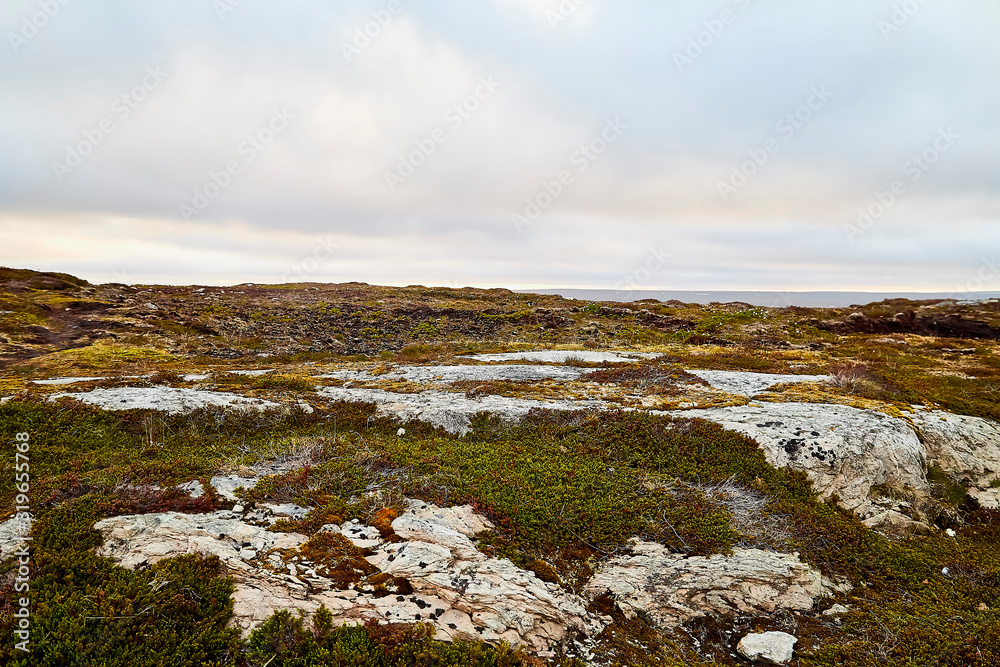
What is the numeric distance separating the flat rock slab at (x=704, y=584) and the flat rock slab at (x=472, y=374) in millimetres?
11703

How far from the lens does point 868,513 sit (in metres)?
10.6

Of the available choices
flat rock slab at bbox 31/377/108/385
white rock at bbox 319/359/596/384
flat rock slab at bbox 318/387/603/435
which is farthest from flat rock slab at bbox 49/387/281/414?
white rock at bbox 319/359/596/384

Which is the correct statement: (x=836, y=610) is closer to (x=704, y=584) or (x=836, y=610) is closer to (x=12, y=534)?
(x=704, y=584)

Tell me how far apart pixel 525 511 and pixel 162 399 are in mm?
13952

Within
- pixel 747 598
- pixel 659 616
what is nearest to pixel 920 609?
pixel 747 598

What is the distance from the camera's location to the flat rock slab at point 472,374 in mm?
20453

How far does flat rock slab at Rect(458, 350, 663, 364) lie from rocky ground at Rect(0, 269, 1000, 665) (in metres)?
3.87

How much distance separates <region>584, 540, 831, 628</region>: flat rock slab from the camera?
25.9 feet

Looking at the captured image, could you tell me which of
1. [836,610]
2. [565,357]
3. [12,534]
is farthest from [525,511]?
[565,357]

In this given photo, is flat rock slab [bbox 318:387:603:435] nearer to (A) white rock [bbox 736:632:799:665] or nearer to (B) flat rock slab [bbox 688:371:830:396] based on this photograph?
(B) flat rock slab [bbox 688:371:830:396]

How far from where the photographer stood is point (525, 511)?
9.95 meters

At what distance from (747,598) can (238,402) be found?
16.3 metres

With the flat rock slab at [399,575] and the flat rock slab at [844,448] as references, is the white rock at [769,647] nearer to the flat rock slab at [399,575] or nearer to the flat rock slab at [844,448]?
the flat rock slab at [399,575]

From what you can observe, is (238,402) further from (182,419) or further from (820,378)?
(820,378)
